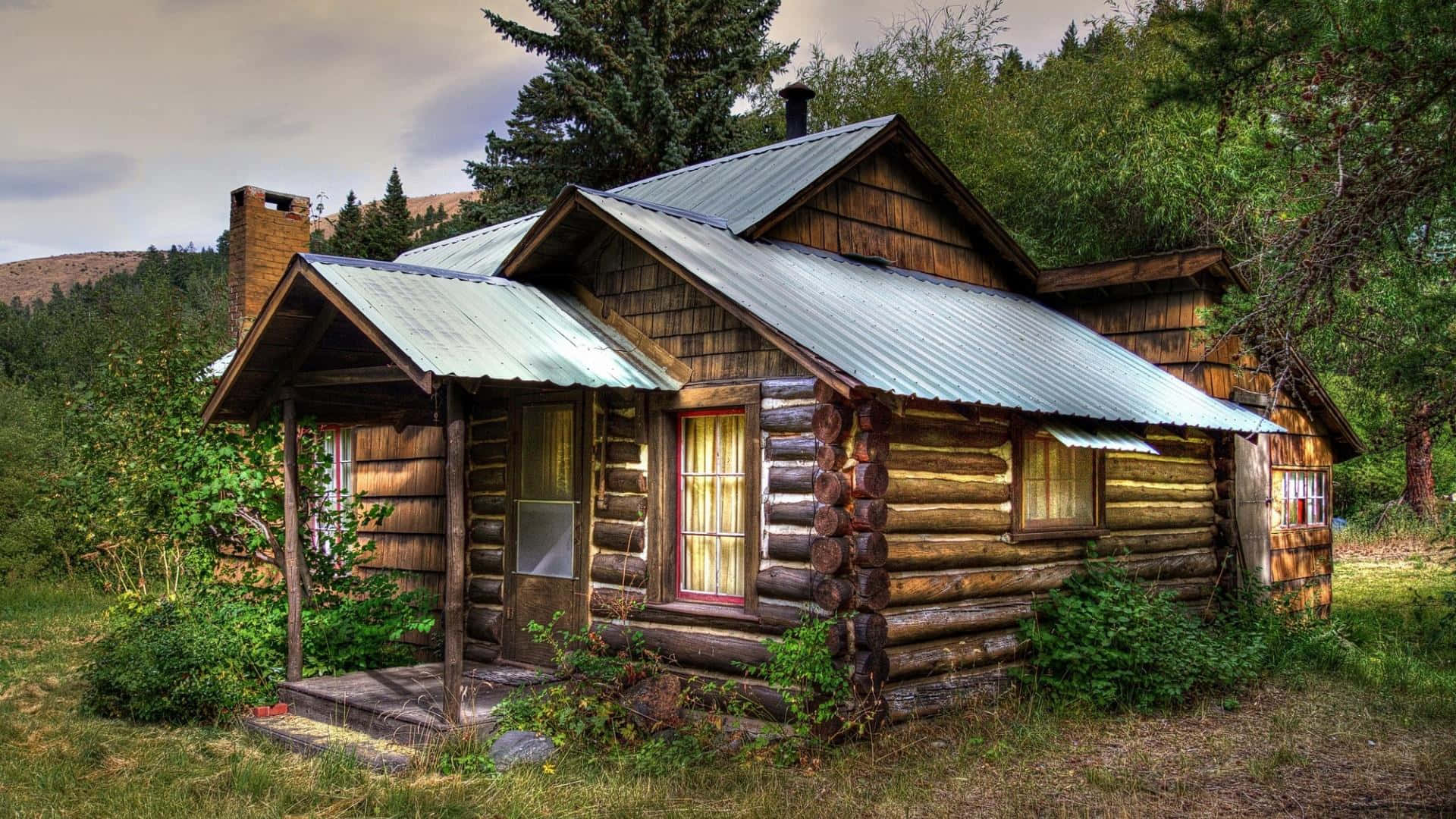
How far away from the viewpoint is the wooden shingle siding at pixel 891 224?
37.0ft

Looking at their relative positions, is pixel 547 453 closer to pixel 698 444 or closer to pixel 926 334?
pixel 698 444

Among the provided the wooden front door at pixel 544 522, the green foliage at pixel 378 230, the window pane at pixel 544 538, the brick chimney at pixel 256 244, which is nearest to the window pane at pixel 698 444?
the wooden front door at pixel 544 522

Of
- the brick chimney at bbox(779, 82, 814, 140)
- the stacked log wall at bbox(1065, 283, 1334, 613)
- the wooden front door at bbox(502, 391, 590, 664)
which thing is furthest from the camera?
the brick chimney at bbox(779, 82, 814, 140)

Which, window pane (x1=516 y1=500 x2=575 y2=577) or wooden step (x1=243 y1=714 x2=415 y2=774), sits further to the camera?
window pane (x1=516 y1=500 x2=575 y2=577)

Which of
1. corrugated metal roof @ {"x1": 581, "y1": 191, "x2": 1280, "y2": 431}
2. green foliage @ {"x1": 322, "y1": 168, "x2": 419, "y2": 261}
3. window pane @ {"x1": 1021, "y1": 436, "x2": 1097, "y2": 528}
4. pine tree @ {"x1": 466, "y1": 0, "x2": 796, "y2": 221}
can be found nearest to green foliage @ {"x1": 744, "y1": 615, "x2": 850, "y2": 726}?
corrugated metal roof @ {"x1": 581, "y1": 191, "x2": 1280, "y2": 431}

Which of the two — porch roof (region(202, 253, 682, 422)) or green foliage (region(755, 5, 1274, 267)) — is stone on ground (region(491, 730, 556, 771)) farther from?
green foliage (region(755, 5, 1274, 267))

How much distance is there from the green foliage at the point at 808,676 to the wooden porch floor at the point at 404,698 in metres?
2.11

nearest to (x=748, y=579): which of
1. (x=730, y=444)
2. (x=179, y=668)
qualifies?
(x=730, y=444)

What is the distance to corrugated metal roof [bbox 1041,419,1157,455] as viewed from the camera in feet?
28.7

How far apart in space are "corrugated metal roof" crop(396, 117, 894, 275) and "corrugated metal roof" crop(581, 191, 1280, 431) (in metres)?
0.63

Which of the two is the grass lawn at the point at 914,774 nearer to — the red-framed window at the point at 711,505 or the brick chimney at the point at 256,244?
the red-framed window at the point at 711,505

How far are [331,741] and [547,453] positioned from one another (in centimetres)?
308

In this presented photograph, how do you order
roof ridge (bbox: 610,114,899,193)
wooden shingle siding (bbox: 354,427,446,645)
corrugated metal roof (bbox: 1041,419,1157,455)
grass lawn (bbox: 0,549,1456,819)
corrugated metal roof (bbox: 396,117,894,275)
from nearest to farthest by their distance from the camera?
grass lawn (bbox: 0,549,1456,819), corrugated metal roof (bbox: 1041,419,1157,455), corrugated metal roof (bbox: 396,117,894,275), wooden shingle siding (bbox: 354,427,446,645), roof ridge (bbox: 610,114,899,193)

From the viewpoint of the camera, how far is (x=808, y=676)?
7473 mm
